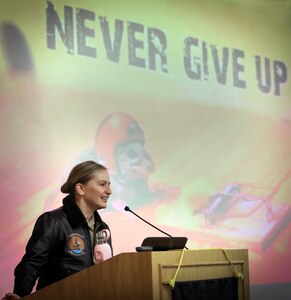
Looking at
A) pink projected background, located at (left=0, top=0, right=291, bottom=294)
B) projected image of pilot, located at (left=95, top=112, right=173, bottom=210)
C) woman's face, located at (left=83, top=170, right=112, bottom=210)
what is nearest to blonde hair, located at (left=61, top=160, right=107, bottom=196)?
woman's face, located at (left=83, top=170, right=112, bottom=210)

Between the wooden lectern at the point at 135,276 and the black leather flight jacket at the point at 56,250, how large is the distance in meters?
0.27

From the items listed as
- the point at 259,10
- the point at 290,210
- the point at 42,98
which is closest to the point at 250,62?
the point at 259,10

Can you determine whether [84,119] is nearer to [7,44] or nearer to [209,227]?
[7,44]

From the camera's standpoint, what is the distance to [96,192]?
10.6 feet

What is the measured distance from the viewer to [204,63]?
4.88 metres

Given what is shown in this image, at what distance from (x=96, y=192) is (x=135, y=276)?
0.76 m

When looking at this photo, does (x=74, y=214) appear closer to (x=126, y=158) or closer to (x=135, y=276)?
(x=135, y=276)

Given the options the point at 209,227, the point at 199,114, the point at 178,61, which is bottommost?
the point at 209,227

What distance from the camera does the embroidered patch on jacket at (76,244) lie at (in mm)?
3068

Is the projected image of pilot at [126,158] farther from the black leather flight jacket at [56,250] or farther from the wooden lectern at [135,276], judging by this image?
the wooden lectern at [135,276]

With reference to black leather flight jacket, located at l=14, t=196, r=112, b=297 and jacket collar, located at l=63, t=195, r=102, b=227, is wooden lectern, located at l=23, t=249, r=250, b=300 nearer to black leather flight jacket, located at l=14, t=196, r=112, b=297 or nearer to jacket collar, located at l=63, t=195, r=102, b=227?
black leather flight jacket, located at l=14, t=196, r=112, b=297

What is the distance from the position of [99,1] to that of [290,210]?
7.32ft

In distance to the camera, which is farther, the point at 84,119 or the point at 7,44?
the point at 84,119

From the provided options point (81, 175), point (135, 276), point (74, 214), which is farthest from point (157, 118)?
point (135, 276)
